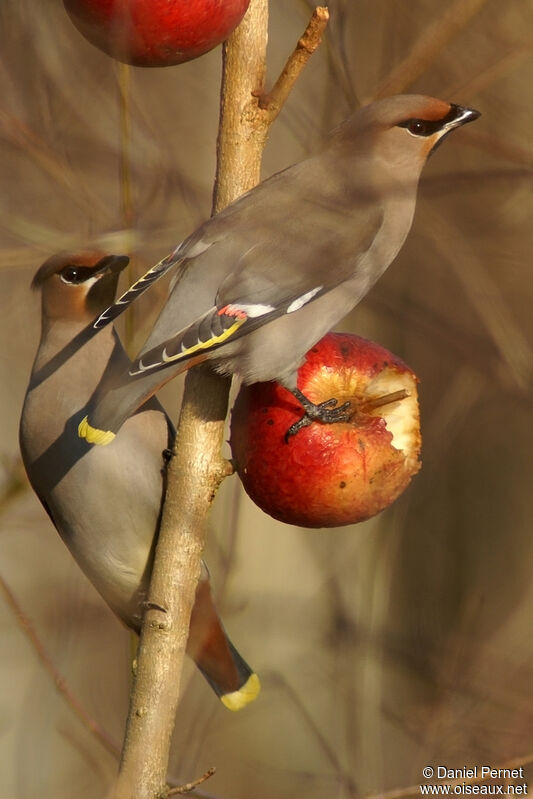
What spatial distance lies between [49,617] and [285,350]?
1.65 metres

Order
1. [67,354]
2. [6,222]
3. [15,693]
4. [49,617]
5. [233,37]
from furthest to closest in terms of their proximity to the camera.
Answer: [15,693]
[49,617]
[6,222]
[67,354]
[233,37]

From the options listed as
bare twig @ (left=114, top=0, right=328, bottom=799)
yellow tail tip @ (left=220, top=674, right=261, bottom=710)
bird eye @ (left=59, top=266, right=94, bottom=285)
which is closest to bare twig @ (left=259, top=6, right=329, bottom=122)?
bare twig @ (left=114, top=0, right=328, bottom=799)

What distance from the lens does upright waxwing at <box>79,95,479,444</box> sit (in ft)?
6.61

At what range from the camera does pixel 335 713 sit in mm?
4266

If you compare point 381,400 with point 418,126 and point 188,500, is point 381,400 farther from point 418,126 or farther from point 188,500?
point 418,126

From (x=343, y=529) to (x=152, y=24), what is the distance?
127 inches

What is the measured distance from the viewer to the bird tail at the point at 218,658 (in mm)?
2398

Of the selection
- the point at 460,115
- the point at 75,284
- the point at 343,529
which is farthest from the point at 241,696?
the point at 343,529

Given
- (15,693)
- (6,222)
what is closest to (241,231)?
(6,222)

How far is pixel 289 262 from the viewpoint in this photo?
7.32ft

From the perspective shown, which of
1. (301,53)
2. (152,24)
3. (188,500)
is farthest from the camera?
(188,500)

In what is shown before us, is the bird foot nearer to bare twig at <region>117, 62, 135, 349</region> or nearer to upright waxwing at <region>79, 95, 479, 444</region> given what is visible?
upright waxwing at <region>79, 95, 479, 444</region>

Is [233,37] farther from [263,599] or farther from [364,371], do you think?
[263,599]

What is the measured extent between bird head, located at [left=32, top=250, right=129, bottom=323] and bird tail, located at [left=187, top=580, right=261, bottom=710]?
2.26 feet
